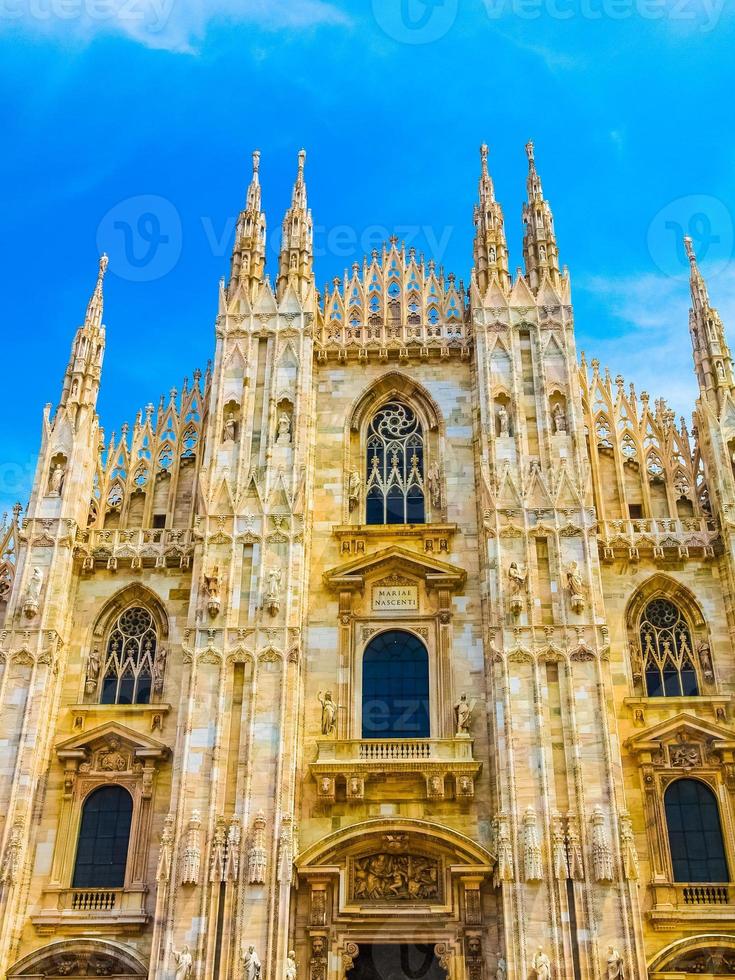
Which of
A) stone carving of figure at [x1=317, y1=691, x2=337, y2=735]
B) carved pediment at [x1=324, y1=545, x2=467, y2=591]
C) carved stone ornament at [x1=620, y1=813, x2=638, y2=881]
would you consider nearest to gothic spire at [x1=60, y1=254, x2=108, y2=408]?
carved pediment at [x1=324, y1=545, x2=467, y2=591]

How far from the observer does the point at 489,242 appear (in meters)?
27.0

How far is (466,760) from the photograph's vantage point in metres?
21.0

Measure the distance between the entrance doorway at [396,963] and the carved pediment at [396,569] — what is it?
7360 millimetres

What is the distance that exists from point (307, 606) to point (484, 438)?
5.61m

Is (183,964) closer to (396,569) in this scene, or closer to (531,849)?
(531,849)

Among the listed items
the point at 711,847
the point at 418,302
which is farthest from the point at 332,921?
the point at 418,302

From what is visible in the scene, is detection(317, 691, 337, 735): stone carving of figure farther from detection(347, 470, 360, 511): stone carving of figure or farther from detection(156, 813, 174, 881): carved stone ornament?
detection(347, 470, 360, 511): stone carving of figure

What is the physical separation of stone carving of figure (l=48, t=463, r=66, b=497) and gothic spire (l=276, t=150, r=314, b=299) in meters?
6.96

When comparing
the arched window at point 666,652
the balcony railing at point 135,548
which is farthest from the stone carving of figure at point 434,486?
the balcony railing at point 135,548

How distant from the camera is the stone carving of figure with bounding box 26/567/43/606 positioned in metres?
22.8

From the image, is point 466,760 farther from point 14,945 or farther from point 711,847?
point 14,945

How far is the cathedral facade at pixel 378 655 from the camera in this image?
19922 millimetres

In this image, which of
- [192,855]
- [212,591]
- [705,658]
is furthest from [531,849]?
[212,591]

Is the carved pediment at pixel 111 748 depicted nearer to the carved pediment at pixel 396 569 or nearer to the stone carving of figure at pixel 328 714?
the stone carving of figure at pixel 328 714
